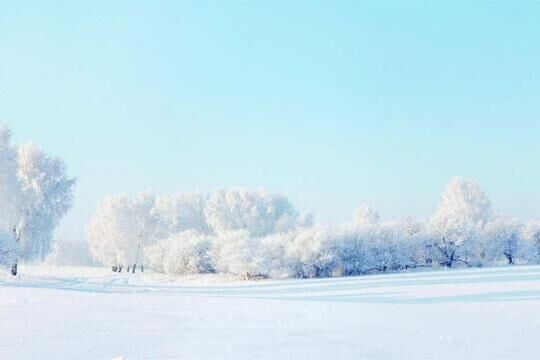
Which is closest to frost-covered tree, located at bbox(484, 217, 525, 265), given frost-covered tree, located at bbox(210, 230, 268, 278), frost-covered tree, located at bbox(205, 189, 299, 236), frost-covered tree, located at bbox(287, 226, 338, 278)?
frost-covered tree, located at bbox(287, 226, 338, 278)

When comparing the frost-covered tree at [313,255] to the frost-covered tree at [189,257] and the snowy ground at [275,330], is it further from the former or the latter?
the snowy ground at [275,330]

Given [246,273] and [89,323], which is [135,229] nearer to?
[246,273]

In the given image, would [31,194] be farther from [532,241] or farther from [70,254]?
[70,254]

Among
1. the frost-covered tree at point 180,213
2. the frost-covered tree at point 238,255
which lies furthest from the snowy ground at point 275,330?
the frost-covered tree at point 180,213

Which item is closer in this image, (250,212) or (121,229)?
(121,229)

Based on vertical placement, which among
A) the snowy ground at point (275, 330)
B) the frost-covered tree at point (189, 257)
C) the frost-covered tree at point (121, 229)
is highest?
the frost-covered tree at point (121, 229)

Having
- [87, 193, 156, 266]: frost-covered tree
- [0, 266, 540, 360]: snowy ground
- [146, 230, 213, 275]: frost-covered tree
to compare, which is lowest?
[0, 266, 540, 360]: snowy ground

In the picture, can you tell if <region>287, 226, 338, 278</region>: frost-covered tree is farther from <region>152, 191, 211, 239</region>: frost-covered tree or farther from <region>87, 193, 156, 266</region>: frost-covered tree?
<region>152, 191, 211, 239</region>: frost-covered tree

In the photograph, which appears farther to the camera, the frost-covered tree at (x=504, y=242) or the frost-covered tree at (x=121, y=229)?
the frost-covered tree at (x=121, y=229)

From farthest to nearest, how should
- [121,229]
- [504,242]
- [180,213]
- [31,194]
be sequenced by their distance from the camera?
1. [180,213]
2. [121,229]
3. [504,242]
4. [31,194]

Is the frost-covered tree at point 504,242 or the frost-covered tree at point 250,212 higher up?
the frost-covered tree at point 250,212

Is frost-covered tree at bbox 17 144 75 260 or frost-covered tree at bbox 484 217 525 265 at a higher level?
frost-covered tree at bbox 17 144 75 260

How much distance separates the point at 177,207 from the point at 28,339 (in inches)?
2703

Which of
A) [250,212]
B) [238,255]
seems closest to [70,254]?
[250,212]
